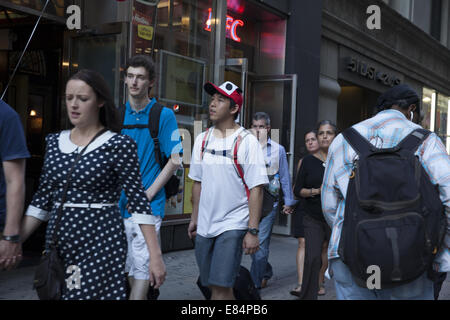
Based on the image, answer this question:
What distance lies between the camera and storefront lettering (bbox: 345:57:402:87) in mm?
13701

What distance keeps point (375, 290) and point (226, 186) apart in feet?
4.70

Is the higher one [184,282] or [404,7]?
[404,7]

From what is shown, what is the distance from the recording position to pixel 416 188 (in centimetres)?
288

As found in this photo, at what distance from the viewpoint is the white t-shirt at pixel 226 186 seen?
403 cm

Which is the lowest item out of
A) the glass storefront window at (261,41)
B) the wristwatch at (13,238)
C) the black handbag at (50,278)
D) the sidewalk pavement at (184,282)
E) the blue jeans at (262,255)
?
the sidewalk pavement at (184,282)

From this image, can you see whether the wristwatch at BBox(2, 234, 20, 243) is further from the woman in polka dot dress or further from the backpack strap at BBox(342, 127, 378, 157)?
the backpack strap at BBox(342, 127, 378, 157)

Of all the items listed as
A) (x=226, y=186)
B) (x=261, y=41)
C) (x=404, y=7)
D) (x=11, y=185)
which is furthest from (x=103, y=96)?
(x=404, y=7)

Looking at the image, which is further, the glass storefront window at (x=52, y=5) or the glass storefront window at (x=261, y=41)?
the glass storefront window at (x=261, y=41)

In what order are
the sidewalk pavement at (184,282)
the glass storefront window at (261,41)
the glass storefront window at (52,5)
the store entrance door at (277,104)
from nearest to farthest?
the sidewalk pavement at (184,282) → the glass storefront window at (52,5) → the store entrance door at (277,104) → the glass storefront window at (261,41)

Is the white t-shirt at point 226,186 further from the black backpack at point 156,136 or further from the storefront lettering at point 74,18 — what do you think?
the storefront lettering at point 74,18

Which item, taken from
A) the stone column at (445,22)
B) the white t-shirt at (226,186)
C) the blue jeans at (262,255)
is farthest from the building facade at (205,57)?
the stone column at (445,22)

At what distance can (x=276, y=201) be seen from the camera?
613 centimetres

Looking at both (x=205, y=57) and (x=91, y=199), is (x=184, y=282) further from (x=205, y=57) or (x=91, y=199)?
(x=205, y=57)
